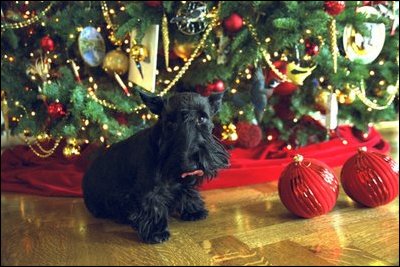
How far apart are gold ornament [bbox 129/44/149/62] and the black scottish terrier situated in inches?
9.1

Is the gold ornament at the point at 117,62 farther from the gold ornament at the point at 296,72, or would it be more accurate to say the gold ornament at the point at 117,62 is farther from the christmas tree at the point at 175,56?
the gold ornament at the point at 296,72

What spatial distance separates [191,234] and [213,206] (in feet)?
0.79

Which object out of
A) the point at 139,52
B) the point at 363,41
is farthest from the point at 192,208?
the point at 363,41

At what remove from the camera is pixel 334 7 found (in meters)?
1.39

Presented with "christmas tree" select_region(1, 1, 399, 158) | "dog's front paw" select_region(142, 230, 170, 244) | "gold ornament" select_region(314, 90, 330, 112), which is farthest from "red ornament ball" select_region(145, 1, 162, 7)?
"dog's front paw" select_region(142, 230, 170, 244)

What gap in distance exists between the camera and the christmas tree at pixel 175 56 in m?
1.23

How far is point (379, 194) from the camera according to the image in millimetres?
1110

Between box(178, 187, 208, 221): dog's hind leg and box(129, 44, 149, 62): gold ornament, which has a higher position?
box(129, 44, 149, 62): gold ornament

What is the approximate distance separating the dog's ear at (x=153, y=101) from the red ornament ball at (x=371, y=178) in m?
0.63

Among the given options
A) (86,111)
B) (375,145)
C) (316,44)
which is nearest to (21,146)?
(86,111)

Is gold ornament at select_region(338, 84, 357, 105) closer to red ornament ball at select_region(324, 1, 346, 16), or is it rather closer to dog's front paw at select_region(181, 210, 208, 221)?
red ornament ball at select_region(324, 1, 346, 16)

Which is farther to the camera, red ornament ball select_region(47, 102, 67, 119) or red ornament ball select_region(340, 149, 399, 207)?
red ornament ball select_region(47, 102, 67, 119)

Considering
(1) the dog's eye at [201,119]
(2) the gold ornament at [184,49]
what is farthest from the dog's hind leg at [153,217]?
(2) the gold ornament at [184,49]

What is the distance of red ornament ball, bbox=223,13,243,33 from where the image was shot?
1437mm
